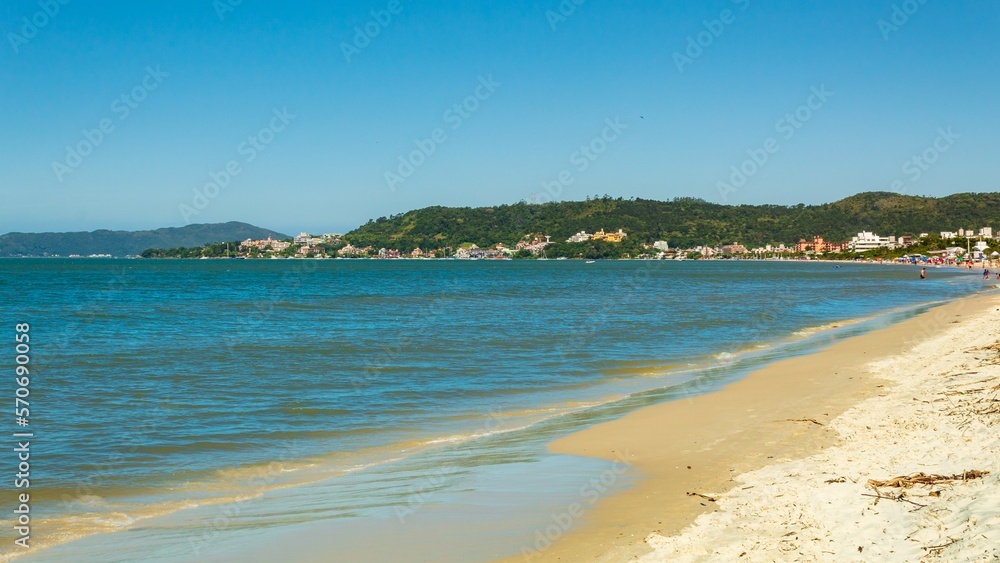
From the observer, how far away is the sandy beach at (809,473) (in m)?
5.81

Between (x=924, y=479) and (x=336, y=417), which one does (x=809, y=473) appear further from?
(x=336, y=417)

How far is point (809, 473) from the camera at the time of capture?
802 centimetres

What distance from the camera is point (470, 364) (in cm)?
1995

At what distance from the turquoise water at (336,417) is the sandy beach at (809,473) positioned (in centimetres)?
80

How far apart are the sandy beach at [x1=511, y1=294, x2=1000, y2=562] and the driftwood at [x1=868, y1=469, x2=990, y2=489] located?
0.8 inches

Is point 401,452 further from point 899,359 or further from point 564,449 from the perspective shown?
point 899,359

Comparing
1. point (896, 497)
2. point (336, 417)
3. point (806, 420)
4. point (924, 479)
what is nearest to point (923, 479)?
point (924, 479)

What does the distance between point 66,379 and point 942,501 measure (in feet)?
57.6

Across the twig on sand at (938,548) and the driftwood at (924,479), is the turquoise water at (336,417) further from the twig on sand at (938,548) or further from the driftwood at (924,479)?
the twig on sand at (938,548)

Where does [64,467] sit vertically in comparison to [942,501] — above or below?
below

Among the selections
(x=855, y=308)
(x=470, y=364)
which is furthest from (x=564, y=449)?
(x=855, y=308)

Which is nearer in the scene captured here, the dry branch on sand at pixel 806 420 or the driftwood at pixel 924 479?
the driftwood at pixel 924 479

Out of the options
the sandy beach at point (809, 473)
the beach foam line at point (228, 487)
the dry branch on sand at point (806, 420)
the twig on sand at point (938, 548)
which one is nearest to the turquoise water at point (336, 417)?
the beach foam line at point (228, 487)

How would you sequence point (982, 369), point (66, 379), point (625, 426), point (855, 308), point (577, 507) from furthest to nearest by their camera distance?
1. point (855, 308)
2. point (66, 379)
3. point (982, 369)
4. point (625, 426)
5. point (577, 507)
